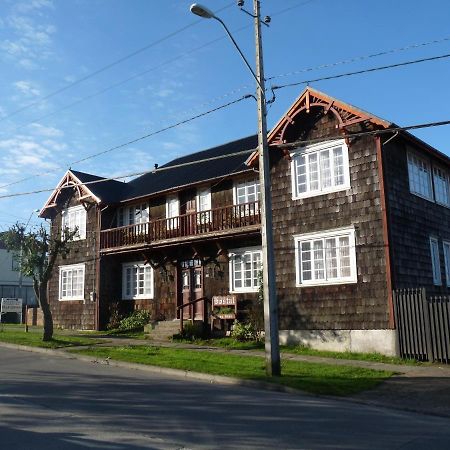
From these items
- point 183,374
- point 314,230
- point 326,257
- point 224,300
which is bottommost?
point 183,374

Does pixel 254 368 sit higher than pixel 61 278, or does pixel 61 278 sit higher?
pixel 61 278

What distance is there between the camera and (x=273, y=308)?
12891 millimetres

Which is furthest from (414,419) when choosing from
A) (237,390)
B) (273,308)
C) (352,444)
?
(273,308)

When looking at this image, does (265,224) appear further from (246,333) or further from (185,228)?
(185,228)

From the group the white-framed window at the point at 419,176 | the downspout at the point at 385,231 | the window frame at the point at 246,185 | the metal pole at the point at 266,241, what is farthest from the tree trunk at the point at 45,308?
the white-framed window at the point at 419,176

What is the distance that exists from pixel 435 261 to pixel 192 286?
9940 millimetres

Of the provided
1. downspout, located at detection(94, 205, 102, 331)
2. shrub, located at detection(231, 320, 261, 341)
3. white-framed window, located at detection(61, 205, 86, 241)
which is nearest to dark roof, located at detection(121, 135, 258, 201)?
downspout, located at detection(94, 205, 102, 331)

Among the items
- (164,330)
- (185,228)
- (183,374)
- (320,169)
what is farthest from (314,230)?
(164,330)

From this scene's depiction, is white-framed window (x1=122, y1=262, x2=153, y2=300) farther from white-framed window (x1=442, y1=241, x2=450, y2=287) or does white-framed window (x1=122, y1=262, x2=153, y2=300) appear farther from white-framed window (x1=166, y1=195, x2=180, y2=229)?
white-framed window (x1=442, y1=241, x2=450, y2=287)

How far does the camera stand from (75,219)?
28.9 m

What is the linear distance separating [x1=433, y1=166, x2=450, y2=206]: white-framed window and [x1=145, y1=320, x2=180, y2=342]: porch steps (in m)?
11.1

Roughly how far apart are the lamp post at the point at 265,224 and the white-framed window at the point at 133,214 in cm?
1310

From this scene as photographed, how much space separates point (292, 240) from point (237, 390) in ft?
27.2

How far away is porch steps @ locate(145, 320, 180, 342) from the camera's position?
21.5 meters
